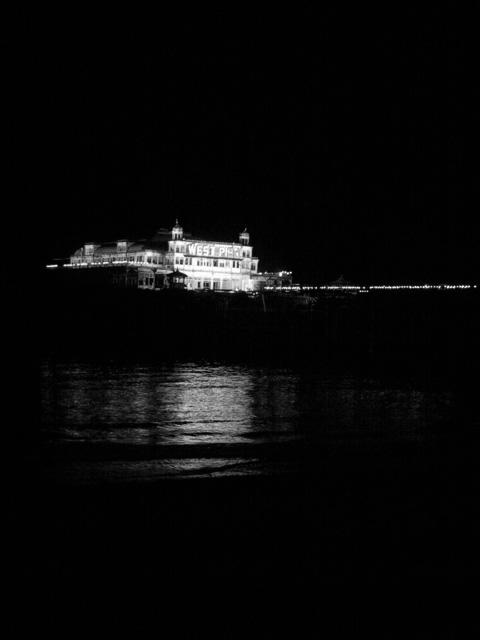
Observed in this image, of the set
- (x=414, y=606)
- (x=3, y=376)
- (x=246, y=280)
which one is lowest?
(x=414, y=606)

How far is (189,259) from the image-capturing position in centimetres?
12131

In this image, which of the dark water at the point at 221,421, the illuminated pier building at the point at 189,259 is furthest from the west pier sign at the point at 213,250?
the dark water at the point at 221,421

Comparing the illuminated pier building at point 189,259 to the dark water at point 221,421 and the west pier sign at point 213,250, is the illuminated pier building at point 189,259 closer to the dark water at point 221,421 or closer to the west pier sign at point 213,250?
the west pier sign at point 213,250

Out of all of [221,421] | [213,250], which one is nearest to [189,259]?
[213,250]

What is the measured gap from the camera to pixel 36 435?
6.40m

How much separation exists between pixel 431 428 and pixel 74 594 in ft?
18.3

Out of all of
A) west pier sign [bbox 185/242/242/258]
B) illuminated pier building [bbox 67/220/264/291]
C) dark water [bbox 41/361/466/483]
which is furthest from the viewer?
west pier sign [bbox 185/242/242/258]

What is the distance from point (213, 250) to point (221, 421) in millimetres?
117536

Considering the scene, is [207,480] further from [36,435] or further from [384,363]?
[384,363]

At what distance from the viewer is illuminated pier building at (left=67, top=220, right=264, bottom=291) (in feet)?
393

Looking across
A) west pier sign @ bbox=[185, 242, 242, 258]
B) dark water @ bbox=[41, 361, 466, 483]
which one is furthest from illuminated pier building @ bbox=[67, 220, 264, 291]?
dark water @ bbox=[41, 361, 466, 483]

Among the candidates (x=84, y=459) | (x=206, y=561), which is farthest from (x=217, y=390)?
(x=206, y=561)

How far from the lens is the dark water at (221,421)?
18.4ft

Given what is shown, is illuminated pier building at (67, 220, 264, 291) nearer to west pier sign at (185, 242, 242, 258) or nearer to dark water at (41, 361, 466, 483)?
west pier sign at (185, 242, 242, 258)
